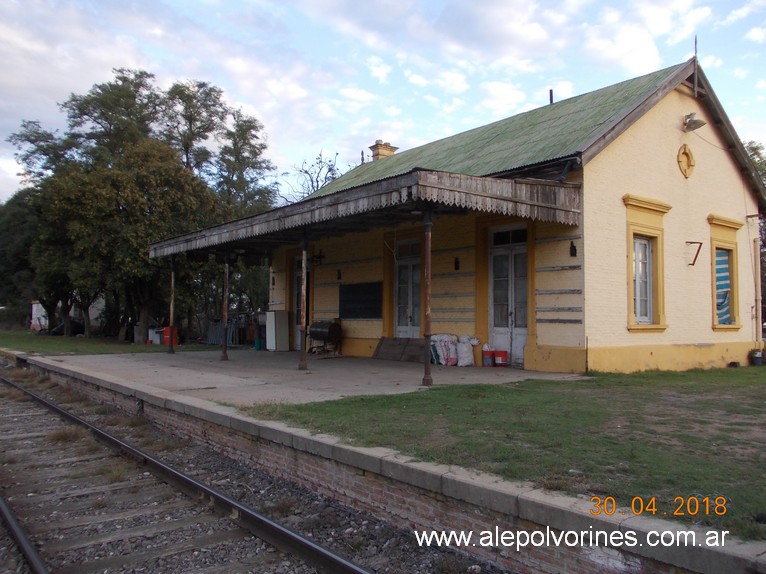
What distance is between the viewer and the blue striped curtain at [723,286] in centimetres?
1585

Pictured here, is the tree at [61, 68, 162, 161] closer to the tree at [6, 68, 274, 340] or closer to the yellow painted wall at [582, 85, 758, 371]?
the tree at [6, 68, 274, 340]

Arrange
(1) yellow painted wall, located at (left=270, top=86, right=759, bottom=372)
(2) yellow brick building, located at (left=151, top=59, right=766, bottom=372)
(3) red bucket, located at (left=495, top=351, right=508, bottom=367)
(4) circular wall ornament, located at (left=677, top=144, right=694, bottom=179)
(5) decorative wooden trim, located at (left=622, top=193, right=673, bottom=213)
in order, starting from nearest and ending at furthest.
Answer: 1. (2) yellow brick building, located at (left=151, top=59, right=766, bottom=372)
2. (1) yellow painted wall, located at (left=270, top=86, right=759, bottom=372)
3. (5) decorative wooden trim, located at (left=622, top=193, right=673, bottom=213)
4. (3) red bucket, located at (left=495, top=351, right=508, bottom=367)
5. (4) circular wall ornament, located at (left=677, top=144, right=694, bottom=179)

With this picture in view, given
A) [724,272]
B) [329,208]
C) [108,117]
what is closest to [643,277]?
[724,272]

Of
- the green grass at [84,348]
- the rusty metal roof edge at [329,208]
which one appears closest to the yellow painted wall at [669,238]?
the rusty metal roof edge at [329,208]

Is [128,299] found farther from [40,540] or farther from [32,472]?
[40,540]

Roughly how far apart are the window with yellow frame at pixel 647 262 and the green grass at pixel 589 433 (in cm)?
359

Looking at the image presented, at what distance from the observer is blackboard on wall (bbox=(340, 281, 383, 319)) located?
16.3 meters

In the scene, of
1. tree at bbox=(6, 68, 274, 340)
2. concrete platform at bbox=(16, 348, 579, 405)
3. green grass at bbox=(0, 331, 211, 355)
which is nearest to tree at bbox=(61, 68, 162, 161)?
tree at bbox=(6, 68, 274, 340)

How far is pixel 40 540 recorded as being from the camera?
492cm

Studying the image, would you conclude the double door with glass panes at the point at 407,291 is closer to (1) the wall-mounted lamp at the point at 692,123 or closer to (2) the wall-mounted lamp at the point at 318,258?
(2) the wall-mounted lamp at the point at 318,258

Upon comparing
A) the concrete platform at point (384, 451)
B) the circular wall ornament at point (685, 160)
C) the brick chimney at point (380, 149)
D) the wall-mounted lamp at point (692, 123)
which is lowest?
the concrete platform at point (384, 451)

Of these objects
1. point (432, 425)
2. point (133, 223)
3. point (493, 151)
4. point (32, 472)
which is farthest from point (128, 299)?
point (432, 425)

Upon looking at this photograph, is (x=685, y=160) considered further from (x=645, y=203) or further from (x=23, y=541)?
(x=23, y=541)

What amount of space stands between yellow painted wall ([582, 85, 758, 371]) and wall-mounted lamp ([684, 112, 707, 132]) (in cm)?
16
